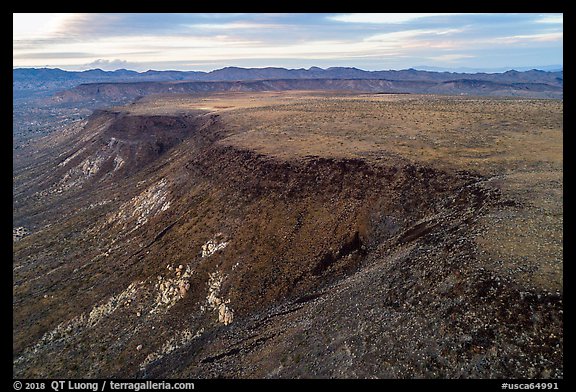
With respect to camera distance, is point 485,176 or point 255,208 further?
point 255,208

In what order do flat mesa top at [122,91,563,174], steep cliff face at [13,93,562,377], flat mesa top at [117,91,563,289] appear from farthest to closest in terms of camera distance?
1. flat mesa top at [122,91,563,174]
2. flat mesa top at [117,91,563,289]
3. steep cliff face at [13,93,562,377]

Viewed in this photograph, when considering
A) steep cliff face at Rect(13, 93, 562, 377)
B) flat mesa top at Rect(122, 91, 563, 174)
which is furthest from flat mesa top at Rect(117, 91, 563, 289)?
steep cliff face at Rect(13, 93, 562, 377)

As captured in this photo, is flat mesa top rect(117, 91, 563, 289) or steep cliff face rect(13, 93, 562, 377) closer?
steep cliff face rect(13, 93, 562, 377)

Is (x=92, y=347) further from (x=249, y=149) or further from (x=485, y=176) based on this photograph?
(x=485, y=176)

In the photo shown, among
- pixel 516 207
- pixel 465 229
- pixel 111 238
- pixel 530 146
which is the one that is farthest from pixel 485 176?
pixel 111 238

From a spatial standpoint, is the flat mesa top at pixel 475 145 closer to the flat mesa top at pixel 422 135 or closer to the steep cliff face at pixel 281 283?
the flat mesa top at pixel 422 135

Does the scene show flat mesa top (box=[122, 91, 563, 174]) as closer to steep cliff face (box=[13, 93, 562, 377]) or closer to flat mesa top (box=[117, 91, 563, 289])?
flat mesa top (box=[117, 91, 563, 289])

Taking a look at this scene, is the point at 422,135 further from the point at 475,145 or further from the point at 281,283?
the point at 281,283

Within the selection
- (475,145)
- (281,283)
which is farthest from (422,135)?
(281,283)

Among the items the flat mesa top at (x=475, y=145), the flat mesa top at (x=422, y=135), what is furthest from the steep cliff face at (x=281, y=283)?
the flat mesa top at (x=422, y=135)
